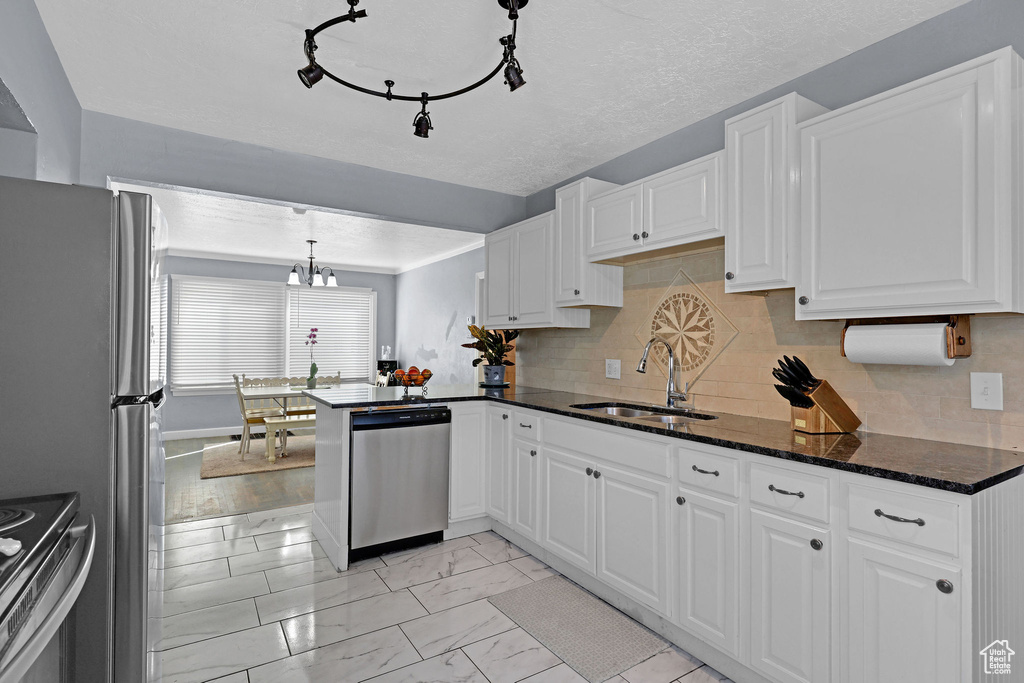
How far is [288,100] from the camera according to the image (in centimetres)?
264

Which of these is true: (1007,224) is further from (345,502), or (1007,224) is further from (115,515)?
(345,502)

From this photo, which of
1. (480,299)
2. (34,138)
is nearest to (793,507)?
(34,138)

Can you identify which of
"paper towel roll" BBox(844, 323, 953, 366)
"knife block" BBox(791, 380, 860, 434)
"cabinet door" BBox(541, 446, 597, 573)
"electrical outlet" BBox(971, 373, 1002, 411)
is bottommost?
"cabinet door" BBox(541, 446, 597, 573)

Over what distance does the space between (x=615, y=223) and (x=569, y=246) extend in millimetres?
416

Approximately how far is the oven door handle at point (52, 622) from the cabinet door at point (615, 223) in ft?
8.25

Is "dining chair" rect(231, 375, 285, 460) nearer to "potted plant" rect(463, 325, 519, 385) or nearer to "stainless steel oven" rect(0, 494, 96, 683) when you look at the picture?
"potted plant" rect(463, 325, 519, 385)

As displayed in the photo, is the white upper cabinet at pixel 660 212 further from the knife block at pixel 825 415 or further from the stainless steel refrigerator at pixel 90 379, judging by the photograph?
the stainless steel refrigerator at pixel 90 379

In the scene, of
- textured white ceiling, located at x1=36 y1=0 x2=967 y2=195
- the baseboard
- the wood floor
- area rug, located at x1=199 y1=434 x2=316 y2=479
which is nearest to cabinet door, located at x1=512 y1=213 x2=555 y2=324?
textured white ceiling, located at x1=36 y1=0 x2=967 y2=195

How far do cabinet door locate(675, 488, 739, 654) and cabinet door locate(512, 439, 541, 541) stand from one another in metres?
1.06

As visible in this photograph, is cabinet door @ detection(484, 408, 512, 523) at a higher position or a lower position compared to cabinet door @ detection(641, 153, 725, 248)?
lower

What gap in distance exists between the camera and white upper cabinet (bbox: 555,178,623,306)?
3.21m

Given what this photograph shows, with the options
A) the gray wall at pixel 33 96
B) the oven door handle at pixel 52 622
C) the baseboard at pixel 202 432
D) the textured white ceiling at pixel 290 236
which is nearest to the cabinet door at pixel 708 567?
the oven door handle at pixel 52 622

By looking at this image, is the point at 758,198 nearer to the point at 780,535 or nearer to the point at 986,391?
the point at 986,391

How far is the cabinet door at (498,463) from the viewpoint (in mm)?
3338
